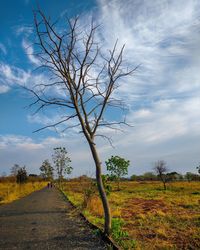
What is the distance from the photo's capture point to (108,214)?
317 inches

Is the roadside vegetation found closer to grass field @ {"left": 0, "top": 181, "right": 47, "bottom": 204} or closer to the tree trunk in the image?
grass field @ {"left": 0, "top": 181, "right": 47, "bottom": 204}

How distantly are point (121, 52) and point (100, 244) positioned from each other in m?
5.35

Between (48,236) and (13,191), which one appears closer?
(48,236)

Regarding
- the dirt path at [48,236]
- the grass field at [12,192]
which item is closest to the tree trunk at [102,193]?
the dirt path at [48,236]

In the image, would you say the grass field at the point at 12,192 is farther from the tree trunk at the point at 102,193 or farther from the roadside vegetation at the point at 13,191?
the tree trunk at the point at 102,193

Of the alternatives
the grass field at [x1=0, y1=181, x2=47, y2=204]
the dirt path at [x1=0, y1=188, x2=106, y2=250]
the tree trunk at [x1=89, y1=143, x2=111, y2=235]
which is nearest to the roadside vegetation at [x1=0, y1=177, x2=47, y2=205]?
the grass field at [x1=0, y1=181, x2=47, y2=204]

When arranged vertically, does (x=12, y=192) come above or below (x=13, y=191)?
below

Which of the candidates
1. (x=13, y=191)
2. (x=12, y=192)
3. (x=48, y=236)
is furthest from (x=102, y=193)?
(x=13, y=191)

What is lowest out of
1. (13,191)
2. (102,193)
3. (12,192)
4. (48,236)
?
(48,236)

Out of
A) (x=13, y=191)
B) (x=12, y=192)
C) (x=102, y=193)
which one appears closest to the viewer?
(x=102, y=193)

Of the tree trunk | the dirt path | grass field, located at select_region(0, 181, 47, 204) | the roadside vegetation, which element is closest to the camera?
the dirt path

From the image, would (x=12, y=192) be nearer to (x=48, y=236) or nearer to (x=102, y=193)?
(x=48, y=236)

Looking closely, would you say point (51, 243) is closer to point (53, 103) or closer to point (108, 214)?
point (108, 214)

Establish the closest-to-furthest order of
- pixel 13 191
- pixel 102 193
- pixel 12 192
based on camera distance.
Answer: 1. pixel 102 193
2. pixel 12 192
3. pixel 13 191
